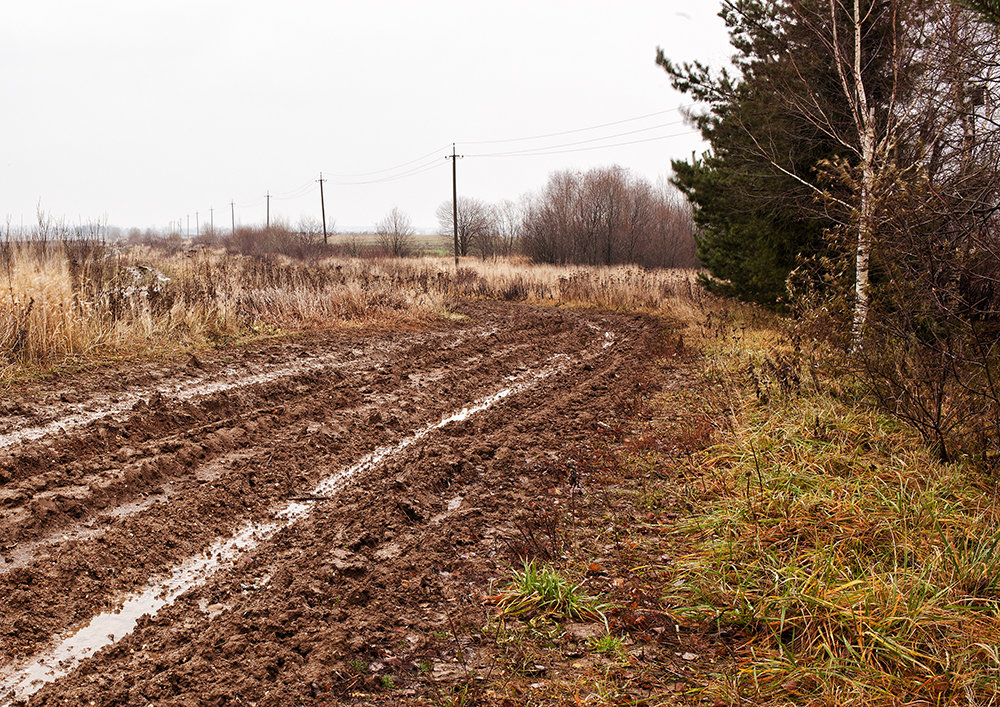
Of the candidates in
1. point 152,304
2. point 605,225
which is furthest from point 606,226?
point 152,304

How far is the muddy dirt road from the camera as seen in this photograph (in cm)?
303

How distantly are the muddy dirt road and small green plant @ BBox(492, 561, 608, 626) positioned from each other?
25 centimetres

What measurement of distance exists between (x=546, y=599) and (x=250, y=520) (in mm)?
2268

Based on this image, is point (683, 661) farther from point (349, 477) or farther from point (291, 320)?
point (291, 320)

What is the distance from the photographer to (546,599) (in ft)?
Answer: 11.7

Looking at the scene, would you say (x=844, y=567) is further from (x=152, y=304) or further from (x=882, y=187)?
(x=152, y=304)

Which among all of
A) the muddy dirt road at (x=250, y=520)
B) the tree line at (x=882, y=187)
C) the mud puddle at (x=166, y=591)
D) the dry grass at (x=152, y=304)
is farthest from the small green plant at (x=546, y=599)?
the dry grass at (x=152, y=304)

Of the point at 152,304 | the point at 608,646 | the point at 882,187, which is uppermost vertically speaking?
the point at 882,187

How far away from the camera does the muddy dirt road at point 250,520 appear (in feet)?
9.93

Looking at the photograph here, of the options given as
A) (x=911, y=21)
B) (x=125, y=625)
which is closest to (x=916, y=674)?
(x=125, y=625)

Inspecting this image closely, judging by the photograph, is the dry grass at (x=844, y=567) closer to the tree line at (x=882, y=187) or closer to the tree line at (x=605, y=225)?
the tree line at (x=882, y=187)

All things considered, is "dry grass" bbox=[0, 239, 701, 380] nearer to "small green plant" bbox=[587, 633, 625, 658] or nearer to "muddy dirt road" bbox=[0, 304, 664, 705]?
"muddy dirt road" bbox=[0, 304, 664, 705]

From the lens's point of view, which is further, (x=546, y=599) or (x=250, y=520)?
(x=250, y=520)

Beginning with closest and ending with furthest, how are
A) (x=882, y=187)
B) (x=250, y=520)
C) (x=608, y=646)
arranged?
(x=608, y=646) → (x=250, y=520) → (x=882, y=187)
